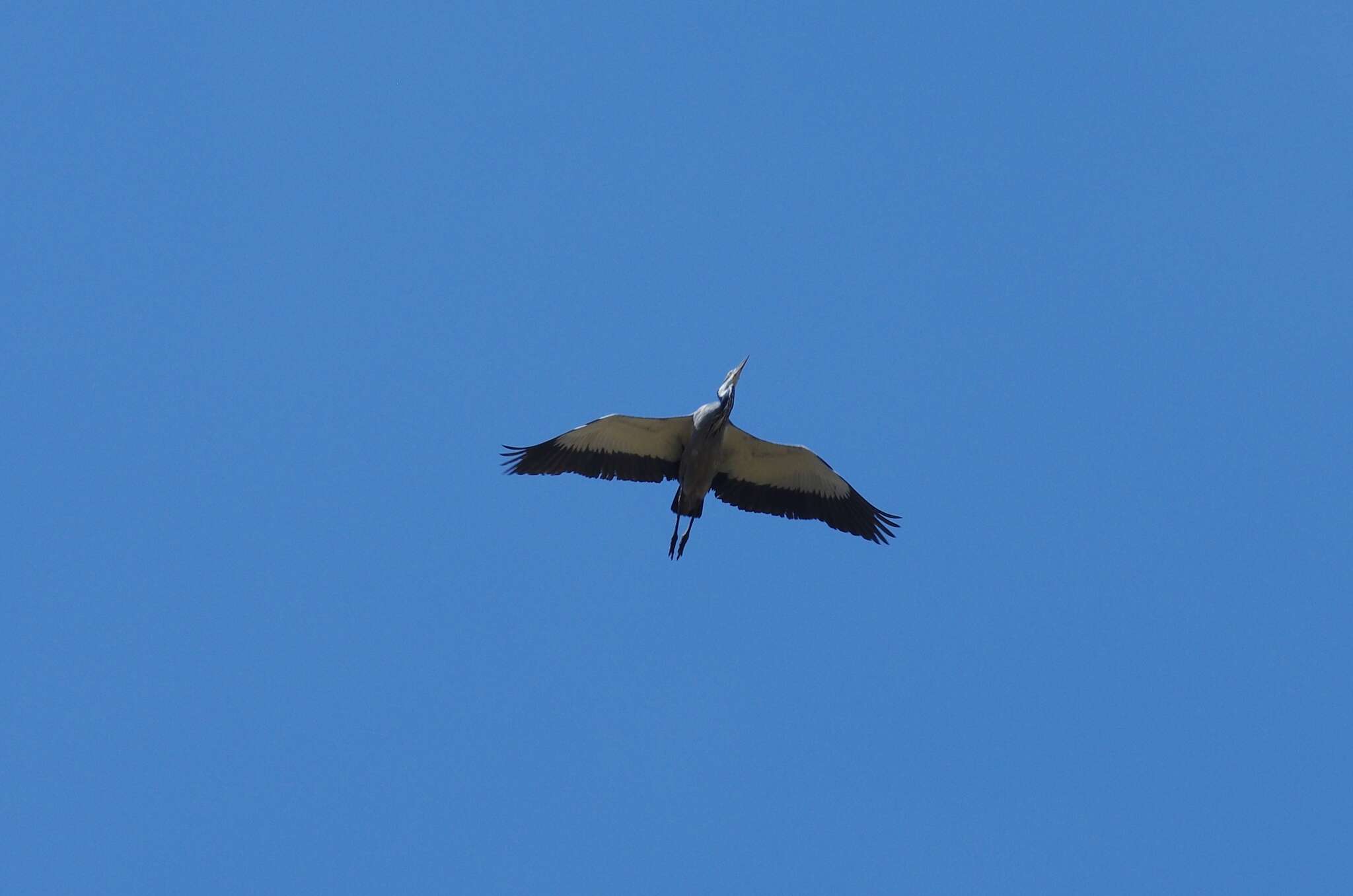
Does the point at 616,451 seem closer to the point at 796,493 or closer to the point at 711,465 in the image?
the point at 711,465

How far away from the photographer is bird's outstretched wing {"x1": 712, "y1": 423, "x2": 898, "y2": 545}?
744 inches

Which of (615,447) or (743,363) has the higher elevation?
(743,363)

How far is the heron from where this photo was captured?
18078 millimetres

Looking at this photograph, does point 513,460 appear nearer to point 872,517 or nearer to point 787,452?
point 787,452

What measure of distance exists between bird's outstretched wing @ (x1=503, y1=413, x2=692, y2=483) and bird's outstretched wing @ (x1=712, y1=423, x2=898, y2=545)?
86cm

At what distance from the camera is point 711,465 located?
60.6 ft

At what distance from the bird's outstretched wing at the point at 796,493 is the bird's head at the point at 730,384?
1.03 meters

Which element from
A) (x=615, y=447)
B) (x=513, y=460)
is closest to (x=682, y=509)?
(x=615, y=447)

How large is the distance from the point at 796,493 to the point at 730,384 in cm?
219

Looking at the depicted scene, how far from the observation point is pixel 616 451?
1856 centimetres

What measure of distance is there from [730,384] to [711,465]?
122 cm

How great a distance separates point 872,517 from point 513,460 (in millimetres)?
5311

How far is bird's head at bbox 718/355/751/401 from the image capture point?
18.0m

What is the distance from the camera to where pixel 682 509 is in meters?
18.8
